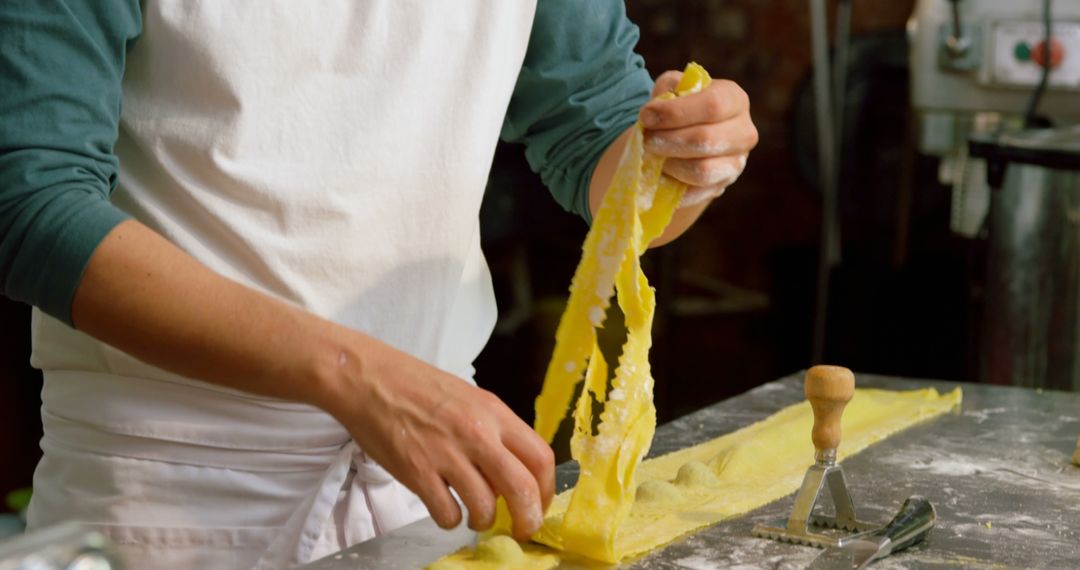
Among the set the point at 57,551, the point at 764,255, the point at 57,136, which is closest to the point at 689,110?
the point at 57,136

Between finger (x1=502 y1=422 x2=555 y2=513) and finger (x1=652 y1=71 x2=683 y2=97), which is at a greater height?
finger (x1=652 y1=71 x2=683 y2=97)

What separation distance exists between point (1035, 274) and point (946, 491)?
1.01 m

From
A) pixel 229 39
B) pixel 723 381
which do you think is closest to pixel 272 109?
pixel 229 39

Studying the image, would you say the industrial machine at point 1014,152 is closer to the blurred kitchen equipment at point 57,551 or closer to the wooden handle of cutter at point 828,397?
the wooden handle of cutter at point 828,397

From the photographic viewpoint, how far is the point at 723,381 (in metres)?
4.06

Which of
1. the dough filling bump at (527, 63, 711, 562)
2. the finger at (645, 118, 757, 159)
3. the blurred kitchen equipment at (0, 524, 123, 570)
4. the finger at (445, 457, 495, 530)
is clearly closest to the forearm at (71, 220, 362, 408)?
the finger at (445, 457, 495, 530)

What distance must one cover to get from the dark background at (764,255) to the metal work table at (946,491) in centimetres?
95

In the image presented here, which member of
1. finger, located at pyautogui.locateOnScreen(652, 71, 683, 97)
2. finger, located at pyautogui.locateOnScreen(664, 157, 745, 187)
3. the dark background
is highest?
finger, located at pyautogui.locateOnScreen(652, 71, 683, 97)

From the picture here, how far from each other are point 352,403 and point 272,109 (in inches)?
12.9

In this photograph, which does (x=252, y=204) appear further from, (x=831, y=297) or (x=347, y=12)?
(x=831, y=297)

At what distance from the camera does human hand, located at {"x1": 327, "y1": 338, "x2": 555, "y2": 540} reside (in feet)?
3.14

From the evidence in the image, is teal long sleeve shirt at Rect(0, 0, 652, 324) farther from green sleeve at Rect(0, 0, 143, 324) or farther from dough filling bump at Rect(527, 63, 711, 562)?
dough filling bump at Rect(527, 63, 711, 562)

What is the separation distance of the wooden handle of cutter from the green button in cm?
151

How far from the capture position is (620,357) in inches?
44.7
